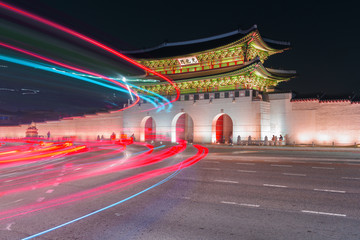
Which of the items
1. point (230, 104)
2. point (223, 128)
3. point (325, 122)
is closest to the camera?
point (325, 122)

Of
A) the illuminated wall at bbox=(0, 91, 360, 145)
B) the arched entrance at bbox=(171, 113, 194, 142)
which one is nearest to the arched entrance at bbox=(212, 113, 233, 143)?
the illuminated wall at bbox=(0, 91, 360, 145)

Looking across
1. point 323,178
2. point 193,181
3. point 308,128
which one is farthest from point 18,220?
point 308,128

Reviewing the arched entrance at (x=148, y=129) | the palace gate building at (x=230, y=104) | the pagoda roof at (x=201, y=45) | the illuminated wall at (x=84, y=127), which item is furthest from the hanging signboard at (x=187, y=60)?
the illuminated wall at (x=84, y=127)

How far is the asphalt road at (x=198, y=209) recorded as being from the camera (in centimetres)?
566

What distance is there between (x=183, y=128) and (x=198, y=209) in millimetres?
35037

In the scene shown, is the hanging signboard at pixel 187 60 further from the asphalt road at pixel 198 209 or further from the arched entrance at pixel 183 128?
the asphalt road at pixel 198 209

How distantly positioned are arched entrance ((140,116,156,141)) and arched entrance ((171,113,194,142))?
4.81 m

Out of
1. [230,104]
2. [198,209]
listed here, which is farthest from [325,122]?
[198,209]

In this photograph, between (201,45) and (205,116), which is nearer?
(205,116)

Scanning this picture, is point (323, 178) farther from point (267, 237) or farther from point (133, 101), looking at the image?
point (133, 101)

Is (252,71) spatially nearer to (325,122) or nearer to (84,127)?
(325,122)

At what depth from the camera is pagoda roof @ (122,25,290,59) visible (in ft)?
111

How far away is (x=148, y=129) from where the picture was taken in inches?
1795

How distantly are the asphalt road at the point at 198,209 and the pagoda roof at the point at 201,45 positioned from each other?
80.6 feet
